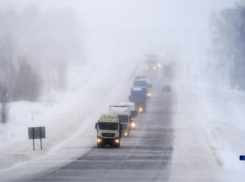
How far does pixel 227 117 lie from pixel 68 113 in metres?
21.8

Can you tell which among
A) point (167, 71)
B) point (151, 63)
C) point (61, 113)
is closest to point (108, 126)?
point (61, 113)

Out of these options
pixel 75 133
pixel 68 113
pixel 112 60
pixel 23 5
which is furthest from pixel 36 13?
pixel 75 133

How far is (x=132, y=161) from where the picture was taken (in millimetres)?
34000

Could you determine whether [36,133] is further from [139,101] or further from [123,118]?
[139,101]

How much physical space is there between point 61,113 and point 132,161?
3170cm

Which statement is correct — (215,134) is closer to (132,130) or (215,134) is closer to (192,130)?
(192,130)

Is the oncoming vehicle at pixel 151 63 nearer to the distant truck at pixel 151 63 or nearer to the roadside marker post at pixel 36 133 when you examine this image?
the distant truck at pixel 151 63

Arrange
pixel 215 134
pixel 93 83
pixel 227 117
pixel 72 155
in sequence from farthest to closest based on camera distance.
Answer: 1. pixel 93 83
2. pixel 227 117
3. pixel 215 134
4. pixel 72 155

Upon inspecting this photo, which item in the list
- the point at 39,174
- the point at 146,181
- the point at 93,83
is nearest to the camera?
the point at 146,181

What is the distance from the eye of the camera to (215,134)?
169 feet

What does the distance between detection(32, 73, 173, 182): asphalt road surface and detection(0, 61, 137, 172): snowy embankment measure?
3.98 m

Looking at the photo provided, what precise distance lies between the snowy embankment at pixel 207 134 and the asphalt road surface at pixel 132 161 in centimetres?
100

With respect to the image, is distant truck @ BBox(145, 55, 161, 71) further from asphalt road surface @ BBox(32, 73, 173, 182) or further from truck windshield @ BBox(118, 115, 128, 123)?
truck windshield @ BBox(118, 115, 128, 123)

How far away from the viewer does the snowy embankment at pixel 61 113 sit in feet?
129
